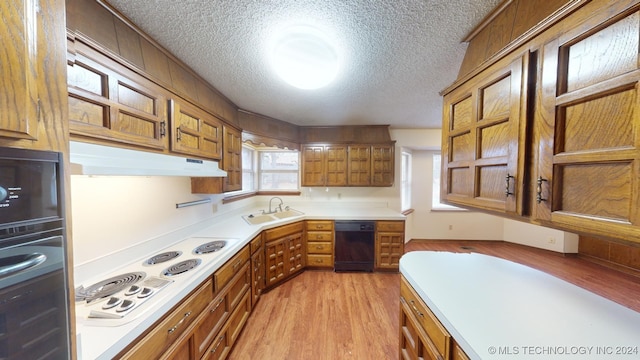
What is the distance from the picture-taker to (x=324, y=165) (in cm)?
339

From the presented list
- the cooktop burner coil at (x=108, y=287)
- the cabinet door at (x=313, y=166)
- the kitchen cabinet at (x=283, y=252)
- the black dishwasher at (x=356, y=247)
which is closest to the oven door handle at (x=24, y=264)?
the cooktop burner coil at (x=108, y=287)

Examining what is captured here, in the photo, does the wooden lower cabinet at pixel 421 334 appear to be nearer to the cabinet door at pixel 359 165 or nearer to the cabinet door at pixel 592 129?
the cabinet door at pixel 592 129

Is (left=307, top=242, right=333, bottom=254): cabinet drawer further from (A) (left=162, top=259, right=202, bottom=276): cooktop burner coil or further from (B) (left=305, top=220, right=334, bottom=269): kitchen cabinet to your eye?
(A) (left=162, top=259, right=202, bottom=276): cooktop burner coil

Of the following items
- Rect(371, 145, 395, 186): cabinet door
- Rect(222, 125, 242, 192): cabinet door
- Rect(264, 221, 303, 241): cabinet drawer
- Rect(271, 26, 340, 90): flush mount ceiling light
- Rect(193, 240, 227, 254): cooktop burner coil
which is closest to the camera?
Rect(271, 26, 340, 90): flush mount ceiling light

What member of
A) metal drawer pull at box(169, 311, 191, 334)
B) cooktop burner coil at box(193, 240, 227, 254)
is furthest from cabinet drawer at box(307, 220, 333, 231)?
metal drawer pull at box(169, 311, 191, 334)

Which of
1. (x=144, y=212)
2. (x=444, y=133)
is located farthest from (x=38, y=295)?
(x=444, y=133)

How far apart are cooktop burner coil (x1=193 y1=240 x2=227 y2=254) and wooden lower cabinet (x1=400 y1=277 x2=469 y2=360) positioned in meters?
1.51

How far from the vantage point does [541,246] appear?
3936 mm

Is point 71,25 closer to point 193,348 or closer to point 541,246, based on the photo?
point 193,348

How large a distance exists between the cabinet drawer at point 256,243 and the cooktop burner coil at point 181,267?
2.42 feet

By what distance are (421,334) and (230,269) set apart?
1.42m

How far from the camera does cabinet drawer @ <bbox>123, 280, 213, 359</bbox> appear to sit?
875 mm

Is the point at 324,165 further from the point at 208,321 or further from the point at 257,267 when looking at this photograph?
the point at 208,321

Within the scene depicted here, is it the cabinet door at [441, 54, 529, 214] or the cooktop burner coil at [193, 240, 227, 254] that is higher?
the cabinet door at [441, 54, 529, 214]
